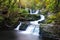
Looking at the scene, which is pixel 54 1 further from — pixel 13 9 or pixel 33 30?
pixel 13 9

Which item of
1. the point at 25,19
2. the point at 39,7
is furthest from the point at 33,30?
the point at 39,7

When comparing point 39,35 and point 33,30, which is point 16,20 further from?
point 39,35

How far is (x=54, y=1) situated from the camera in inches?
816

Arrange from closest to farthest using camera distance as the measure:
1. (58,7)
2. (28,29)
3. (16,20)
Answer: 1. (58,7)
2. (28,29)
3. (16,20)

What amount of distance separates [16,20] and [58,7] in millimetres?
5765

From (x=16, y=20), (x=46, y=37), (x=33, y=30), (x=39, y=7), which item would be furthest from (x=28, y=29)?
(x=39, y=7)

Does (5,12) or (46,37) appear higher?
(5,12)

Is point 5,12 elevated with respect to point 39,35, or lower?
elevated

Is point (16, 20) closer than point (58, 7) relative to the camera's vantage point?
No

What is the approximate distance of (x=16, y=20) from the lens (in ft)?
76.9

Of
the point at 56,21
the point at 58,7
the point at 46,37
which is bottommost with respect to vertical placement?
the point at 46,37

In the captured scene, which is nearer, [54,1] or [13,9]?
[54,1]

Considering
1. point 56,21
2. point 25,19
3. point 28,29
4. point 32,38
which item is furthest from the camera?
point 25,19

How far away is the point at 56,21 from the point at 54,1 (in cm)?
293
